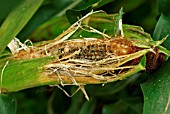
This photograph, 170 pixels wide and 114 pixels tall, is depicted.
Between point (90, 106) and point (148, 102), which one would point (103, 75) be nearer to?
point (148, 102)

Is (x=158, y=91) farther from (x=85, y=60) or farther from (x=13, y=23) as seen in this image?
(x=13, y=23)

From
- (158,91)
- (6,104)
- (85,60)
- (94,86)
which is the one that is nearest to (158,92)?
(158,91)

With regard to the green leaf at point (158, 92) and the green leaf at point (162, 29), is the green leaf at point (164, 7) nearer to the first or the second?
the green leaf at point (162, 29)

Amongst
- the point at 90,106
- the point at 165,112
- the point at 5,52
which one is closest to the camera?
the point at 165,112

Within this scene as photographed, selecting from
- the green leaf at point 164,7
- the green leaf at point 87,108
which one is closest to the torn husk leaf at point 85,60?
the green leaf at point 164,7

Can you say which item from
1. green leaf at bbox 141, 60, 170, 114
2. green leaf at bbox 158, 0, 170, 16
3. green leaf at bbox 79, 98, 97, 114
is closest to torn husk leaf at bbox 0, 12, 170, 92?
green leaf at bbox 141, 60, 170, 114

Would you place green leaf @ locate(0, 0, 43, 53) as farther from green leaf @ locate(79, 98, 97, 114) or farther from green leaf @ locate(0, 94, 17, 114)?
green leaf @ locate(79, 98, 97, 114)

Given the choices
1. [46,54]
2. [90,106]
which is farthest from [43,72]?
[90,106]

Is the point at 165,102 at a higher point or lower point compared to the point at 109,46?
lower
